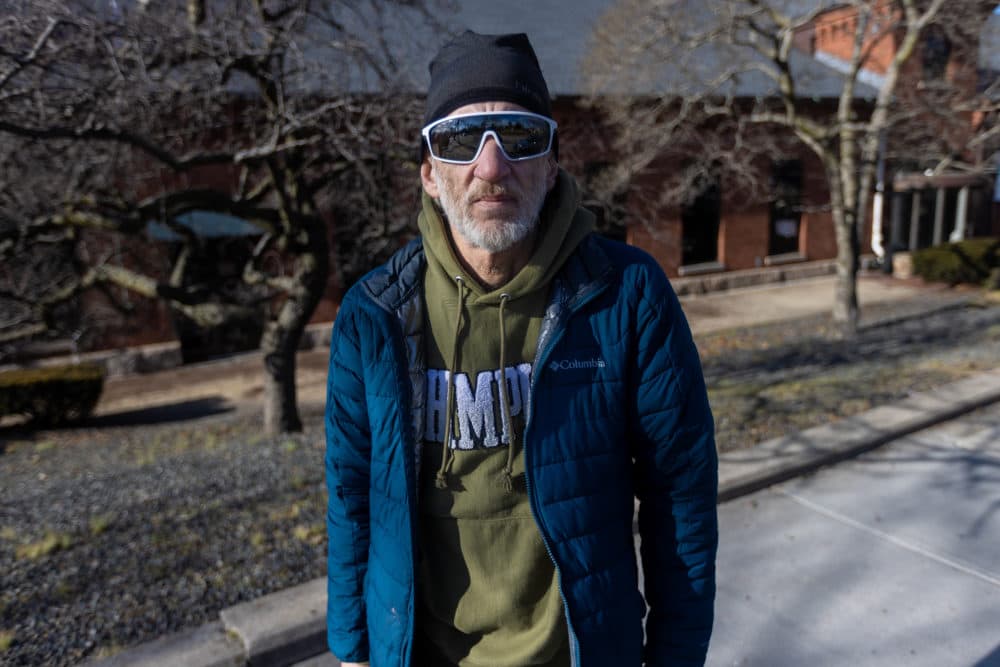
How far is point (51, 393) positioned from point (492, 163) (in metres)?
9.15

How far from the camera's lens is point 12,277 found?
25.8ft

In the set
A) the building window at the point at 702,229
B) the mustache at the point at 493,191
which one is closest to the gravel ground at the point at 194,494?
the mustache at the point at 493,191

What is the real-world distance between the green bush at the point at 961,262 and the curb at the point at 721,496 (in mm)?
9942

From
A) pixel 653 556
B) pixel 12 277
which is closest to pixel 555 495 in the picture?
pixel 653 556

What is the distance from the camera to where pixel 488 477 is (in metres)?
Result: 1.58

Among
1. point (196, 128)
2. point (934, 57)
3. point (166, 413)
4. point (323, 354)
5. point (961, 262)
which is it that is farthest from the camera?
point (961, 262)

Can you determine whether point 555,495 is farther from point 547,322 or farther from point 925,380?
point 925,380

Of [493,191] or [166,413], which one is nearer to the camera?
[493,191]

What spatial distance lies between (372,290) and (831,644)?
2671 mm

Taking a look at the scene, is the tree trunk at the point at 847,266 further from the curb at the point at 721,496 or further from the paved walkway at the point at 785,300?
the curb at the point at 721,496

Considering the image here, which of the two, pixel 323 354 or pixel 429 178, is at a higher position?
pixel 429 178

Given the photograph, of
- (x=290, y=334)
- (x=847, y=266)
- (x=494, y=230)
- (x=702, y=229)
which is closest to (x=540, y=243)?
(x=494, y=230)

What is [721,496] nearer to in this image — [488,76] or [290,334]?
[488,76]

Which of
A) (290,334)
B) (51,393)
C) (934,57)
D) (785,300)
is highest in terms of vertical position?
(934,57)
